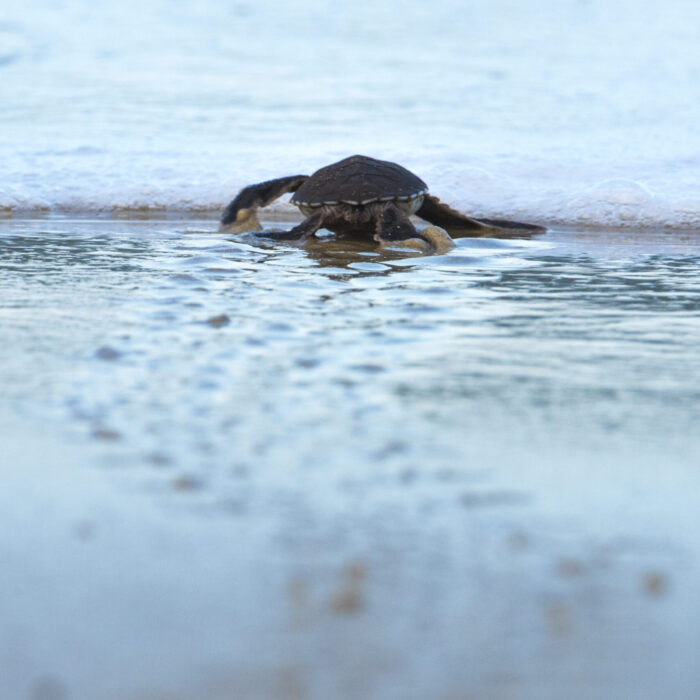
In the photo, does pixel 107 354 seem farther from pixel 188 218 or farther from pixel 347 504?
pixel 188 218

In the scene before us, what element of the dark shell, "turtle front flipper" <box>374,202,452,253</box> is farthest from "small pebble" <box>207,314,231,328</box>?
the dark shell

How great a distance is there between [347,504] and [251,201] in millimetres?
3757

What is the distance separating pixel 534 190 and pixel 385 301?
3411 mm

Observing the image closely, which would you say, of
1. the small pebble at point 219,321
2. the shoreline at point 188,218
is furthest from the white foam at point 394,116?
the small pebble at point 219,321

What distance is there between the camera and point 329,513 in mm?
1096

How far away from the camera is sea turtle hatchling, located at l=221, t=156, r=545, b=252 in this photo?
405cm

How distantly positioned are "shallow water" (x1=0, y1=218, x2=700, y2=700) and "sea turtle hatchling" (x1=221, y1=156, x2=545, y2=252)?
1.76 m

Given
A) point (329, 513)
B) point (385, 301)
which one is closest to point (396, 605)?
point (329, 513)

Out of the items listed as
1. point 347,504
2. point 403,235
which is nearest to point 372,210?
point 403,235

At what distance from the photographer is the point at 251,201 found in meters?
4.72

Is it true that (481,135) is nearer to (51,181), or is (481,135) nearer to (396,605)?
(51,181)

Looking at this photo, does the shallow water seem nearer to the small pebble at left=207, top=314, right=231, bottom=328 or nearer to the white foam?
the small pebble at left=207, top=314, right=231, bottom=328

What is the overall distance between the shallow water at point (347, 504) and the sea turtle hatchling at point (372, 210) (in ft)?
5.78

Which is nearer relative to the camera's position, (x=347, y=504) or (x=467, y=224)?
(x=347, y=504)
